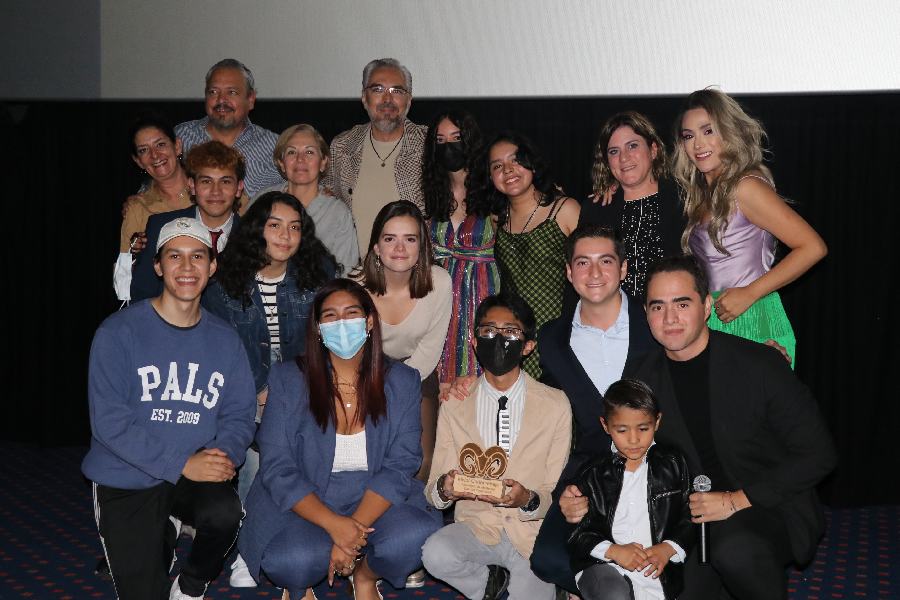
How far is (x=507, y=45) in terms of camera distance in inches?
194

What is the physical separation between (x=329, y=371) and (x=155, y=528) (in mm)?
828

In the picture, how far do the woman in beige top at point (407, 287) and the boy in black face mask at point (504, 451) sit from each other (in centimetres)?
44

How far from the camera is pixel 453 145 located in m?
4.25

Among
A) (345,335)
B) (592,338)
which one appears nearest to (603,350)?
(592,338)

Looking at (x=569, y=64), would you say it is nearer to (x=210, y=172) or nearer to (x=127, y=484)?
(x=210, y=172)

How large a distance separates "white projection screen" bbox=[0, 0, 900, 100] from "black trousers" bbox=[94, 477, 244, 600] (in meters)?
2.69

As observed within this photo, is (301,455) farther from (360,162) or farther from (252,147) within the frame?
(252,147)

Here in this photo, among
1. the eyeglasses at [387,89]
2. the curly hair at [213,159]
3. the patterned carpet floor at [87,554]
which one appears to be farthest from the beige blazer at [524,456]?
the eyeglasses at [387,89]

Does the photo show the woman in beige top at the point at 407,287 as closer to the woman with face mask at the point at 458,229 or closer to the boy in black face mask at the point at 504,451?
the woman with face mask at the point at 458,229

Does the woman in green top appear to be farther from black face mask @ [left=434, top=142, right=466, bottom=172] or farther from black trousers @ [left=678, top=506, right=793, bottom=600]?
black trousers @ [left=678, top=506, right=793, bottom=600]

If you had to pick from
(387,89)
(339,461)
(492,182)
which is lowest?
(339,461)

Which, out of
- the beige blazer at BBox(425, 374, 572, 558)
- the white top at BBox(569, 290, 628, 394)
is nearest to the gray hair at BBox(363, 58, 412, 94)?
the white top at BBox(569, 290, 628, 394)

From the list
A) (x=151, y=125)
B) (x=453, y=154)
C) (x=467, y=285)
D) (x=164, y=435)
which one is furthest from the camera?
(x=151, y=125)

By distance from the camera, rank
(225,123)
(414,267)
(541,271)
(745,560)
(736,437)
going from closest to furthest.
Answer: (745,560)
(736,437)
(414,267)
(541,271)
(225,123)
